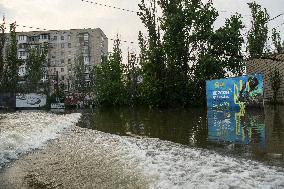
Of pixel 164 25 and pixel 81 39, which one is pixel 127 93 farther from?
pixel 81 39

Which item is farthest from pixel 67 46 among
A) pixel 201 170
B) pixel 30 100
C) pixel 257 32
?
pixel 201 170

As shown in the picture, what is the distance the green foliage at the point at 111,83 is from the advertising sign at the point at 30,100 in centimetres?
980

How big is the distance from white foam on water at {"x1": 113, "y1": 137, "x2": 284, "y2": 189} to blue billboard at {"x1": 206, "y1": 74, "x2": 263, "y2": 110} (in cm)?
1436

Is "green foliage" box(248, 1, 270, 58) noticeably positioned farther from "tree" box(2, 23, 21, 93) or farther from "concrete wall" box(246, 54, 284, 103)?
"tree" box(2, 23, 21, 93)

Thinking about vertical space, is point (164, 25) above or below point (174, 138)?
above

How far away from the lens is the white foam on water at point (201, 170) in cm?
555

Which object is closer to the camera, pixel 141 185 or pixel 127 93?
pixel 141 185

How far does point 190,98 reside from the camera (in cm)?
3569

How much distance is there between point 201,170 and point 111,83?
40.6m

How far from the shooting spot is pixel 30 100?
53594 millimetres

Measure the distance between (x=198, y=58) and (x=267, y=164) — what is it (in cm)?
2996

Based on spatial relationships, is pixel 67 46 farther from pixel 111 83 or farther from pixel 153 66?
pixel 153 66

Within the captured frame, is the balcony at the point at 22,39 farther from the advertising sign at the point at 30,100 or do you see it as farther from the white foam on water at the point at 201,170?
the white foam on water at the point at 201,170

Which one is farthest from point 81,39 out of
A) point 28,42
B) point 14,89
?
point 14,89
